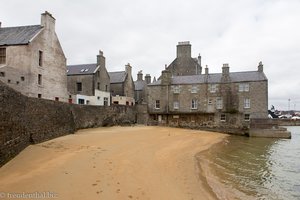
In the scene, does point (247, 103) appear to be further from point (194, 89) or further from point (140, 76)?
point (140, 76)

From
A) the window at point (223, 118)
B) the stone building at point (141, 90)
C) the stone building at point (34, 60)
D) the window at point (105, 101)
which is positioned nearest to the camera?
the stone building at point (34, 60)

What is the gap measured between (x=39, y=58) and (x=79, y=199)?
899 inches

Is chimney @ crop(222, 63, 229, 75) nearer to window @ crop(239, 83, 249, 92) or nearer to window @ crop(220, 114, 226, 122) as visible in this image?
window @ crop(239, 83, 249, 92)

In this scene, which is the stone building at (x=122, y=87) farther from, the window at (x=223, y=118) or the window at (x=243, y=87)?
the window at (x=243, y=87)

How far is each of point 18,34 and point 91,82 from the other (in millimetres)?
13446

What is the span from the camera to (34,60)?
26734 millimetres

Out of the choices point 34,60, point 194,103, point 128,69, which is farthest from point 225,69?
point 34,60

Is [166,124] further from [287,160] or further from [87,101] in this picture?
[287,160]

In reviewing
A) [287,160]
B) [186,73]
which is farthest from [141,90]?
[287,160]

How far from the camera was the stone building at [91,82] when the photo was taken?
39.6m

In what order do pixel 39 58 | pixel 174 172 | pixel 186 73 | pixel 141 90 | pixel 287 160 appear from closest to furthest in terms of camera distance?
1. pixel 174 172
2. pixel 287 160
3. pixel 39 58
4. pixel 186 73
5. pixel 141 90

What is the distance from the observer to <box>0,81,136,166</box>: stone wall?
11.8 metres

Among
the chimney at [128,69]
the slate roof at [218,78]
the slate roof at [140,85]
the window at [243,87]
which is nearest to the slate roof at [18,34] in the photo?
the slate roof at [218,78]

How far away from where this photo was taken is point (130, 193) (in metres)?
8.82
